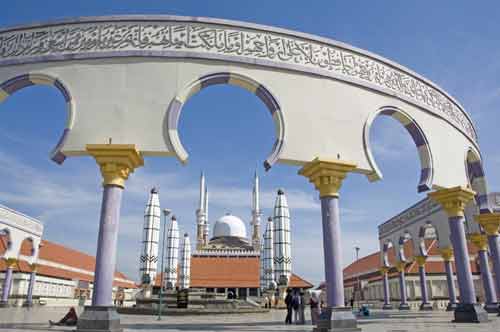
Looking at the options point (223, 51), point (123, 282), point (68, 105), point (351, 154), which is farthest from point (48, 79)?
point (123, 282)

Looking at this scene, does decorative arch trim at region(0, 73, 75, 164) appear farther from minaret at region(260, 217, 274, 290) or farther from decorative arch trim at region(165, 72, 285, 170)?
minaret at region(260, 217, 274, 290)

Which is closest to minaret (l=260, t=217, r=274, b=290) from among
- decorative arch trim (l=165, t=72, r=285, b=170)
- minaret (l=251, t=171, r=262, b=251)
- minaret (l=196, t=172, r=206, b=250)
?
minaret (l=251, t=171, r=262, b=251)

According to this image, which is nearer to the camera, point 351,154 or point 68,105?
point 68,105

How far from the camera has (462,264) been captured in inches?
399

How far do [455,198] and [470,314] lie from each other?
10.0ft

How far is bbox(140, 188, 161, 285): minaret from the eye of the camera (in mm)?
25984

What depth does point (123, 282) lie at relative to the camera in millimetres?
44719

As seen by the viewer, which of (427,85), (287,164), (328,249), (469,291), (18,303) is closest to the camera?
(328,249)

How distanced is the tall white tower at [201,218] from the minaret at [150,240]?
13.4 m

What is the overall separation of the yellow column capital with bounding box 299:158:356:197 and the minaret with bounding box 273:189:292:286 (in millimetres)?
19187

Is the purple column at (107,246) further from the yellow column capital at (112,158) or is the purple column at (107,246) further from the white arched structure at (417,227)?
the white arched structure at (417,227)

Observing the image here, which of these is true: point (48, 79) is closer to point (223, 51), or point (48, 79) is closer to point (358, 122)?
point (223, 51)

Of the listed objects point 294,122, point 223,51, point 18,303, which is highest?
point 223,51

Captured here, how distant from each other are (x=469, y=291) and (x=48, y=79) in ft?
38.5
